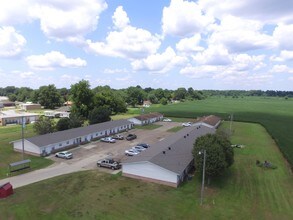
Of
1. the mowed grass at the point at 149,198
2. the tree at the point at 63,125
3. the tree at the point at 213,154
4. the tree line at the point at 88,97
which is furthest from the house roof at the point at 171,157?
the tree line at the point at 88,97

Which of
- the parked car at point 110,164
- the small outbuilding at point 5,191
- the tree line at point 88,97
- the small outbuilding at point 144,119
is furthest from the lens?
the tree line at point 88,97

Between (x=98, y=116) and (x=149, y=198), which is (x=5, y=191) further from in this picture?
(x=98, y=116)

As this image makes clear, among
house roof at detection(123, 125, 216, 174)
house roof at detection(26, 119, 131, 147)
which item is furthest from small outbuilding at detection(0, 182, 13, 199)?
house roof at detection(26, 119, 131, 147)

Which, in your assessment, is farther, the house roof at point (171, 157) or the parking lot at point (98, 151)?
the parking lot at point (98, 151)

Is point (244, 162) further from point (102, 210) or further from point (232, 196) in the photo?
point (102, 210)

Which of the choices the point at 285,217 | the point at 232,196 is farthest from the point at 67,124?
the point at 285,217

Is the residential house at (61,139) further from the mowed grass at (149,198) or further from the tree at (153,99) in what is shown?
the tree at (153,99)

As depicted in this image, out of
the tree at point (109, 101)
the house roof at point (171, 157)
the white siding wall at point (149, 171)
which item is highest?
the tree at point (109, 101)
